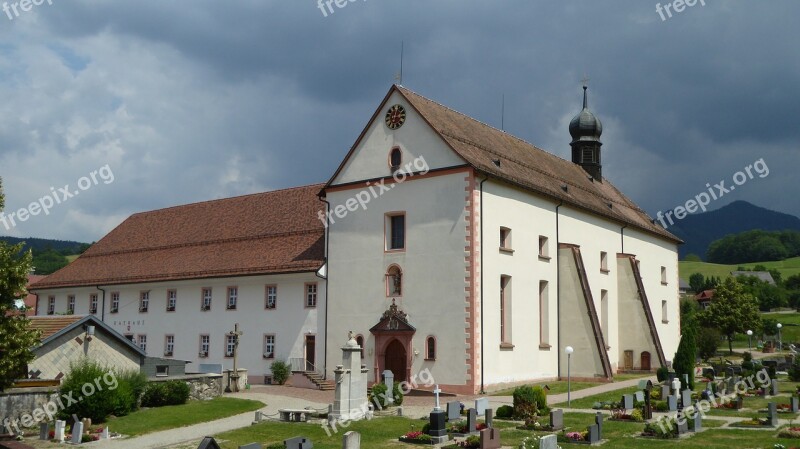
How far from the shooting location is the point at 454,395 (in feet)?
105

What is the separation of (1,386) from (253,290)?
62.5ft

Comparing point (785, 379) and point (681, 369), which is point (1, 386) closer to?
point (681, 369)

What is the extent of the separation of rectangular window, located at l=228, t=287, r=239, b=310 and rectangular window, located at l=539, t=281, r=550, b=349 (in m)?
16.1

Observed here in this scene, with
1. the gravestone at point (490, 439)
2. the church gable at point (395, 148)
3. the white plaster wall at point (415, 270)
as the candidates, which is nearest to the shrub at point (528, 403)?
the gravestone at point (490, 439)

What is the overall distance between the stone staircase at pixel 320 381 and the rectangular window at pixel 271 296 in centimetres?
481

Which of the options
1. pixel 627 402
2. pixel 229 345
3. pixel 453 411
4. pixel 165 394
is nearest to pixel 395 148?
pixel 229 345

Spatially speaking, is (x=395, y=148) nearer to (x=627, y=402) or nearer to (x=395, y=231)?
(x=395, y=231)

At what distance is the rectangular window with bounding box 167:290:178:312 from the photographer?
44500mm

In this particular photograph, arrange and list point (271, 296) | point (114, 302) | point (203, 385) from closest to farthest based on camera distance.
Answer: point (203, 385) → point (271, 296) → point (114, 302)

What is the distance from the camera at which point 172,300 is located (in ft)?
147

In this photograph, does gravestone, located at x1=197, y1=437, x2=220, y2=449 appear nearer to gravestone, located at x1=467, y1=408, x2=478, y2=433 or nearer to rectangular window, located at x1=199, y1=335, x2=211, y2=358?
gravestone, located at x1=467, y1=408, x2=478, y2=433

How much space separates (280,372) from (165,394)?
9.02 metres

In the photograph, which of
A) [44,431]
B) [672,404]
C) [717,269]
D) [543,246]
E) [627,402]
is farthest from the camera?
[717,269]

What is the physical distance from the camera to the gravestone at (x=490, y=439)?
19.5m
